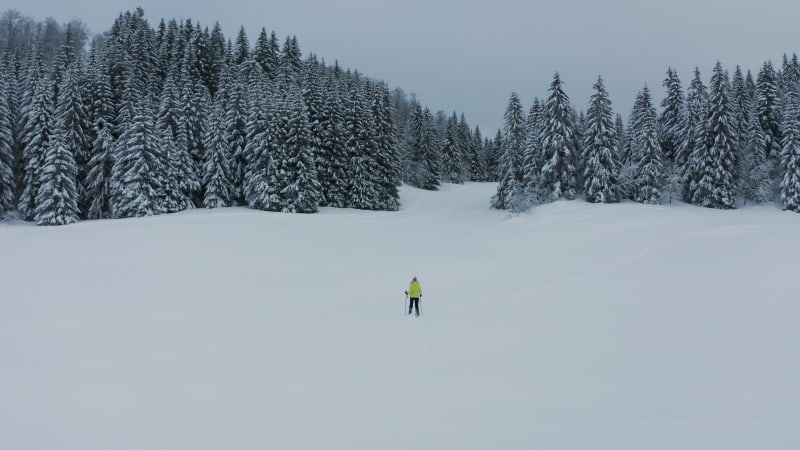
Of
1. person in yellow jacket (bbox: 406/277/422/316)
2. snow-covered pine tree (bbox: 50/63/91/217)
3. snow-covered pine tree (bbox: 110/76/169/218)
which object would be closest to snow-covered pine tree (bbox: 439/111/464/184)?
snow-covered pine tree (bbox: 110/76/169/218)

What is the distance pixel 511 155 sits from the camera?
177ft

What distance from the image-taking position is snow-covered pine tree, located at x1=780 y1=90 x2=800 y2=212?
1741 inches

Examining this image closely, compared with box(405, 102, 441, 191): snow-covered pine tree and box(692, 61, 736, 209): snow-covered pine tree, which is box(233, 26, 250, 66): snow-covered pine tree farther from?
box(692, 61, 736, 209): snow-covered pine tree

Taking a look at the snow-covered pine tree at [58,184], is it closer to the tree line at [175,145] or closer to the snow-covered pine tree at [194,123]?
the tree line at [175,145]

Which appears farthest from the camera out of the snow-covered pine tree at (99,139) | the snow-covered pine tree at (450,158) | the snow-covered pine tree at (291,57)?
the snow-covered pine tree at (450,158)

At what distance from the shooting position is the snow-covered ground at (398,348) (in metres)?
8.04

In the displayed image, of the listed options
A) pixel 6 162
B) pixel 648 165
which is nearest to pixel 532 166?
pixel 648 165

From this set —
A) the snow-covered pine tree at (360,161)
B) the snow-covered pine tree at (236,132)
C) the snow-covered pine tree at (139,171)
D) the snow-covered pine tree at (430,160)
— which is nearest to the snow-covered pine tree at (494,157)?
the snow-covered pine tree at (430,160)

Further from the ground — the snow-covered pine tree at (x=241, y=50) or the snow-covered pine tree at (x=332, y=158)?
the snow-covered pine tree at (x=241, y=50)

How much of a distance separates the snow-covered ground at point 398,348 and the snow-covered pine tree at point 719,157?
63.0ft

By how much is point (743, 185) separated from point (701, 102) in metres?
10.1

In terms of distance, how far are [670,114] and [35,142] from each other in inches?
2530

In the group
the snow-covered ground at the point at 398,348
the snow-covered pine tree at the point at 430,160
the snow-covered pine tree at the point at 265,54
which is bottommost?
the snow-covered ground at the point at 398,348

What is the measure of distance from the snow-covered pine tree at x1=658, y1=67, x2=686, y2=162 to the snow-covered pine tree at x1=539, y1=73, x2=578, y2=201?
12.5 metres
